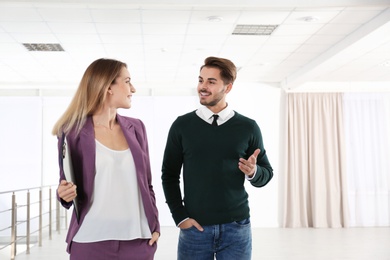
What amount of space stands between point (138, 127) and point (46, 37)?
15.0 feet

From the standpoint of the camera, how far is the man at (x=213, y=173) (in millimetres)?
2012

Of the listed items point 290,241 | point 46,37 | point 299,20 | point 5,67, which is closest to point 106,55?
point 46,37

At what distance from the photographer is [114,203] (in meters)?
1.70

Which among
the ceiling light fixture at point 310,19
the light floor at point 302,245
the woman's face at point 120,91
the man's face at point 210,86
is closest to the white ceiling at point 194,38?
the ceiling light fixture at point 310,19

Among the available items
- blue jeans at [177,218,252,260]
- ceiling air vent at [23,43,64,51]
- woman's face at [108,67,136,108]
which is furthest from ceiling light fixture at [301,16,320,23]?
woman's face at [108,67,136,108]

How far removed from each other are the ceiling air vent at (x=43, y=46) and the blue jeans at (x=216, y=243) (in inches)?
196

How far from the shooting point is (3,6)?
15.8ft

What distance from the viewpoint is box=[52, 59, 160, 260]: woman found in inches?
65.9

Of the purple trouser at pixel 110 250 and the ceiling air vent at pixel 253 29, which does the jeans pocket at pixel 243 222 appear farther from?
the ceiling air vent at pixel 253 29

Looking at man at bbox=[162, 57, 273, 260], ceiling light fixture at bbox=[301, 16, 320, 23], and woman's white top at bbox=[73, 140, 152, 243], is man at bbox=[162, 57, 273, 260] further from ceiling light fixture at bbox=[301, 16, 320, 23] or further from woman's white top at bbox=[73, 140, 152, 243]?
ceiling light fixture at bbox=[301, 16, 320, 23]

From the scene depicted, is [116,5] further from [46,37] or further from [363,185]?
[363,185]

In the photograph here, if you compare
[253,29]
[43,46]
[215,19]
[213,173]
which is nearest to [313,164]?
[253,29]

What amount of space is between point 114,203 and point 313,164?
806 cm

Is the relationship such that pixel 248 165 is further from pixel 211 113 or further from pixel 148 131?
pixel 148 131
